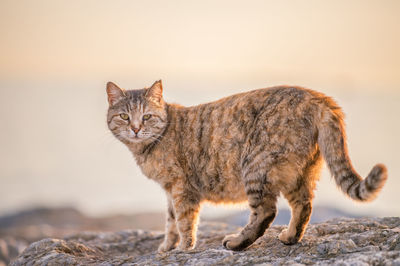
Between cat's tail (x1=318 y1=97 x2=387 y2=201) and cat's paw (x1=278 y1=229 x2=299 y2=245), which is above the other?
cat's tail (x1=318 y1=97 x2=387 y2=201)

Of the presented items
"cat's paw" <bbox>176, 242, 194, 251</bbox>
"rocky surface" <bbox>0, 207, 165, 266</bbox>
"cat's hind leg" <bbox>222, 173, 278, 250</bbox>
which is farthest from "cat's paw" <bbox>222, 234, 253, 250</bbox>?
"rocky surface" <bbox>0, 207, 165, 266</bbox>

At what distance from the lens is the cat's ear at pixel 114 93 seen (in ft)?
20.3

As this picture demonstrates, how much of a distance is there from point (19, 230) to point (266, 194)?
7.74 metres

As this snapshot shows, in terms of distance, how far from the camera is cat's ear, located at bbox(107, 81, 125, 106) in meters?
6.19

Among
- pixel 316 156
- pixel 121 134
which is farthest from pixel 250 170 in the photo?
pixel 121 134

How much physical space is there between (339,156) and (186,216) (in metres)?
2.00

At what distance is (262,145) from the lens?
4531 millimetres

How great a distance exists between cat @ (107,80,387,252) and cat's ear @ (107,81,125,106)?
13 mm

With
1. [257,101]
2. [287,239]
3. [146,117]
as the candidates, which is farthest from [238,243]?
[146,117]

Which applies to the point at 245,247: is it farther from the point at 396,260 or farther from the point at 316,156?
the point at 396,260

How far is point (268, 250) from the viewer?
176 inches

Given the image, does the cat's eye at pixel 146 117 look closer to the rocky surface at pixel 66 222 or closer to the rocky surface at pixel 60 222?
the rocky surface at pixel 66 222

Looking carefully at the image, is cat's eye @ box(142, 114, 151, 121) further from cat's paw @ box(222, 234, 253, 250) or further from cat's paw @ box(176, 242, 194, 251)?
cat's paw @ box(222, 234, 253, 250)

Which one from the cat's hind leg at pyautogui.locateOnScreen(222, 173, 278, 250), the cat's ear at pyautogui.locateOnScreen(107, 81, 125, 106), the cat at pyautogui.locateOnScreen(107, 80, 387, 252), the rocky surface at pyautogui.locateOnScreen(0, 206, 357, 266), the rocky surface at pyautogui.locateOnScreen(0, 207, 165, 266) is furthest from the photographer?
the rocky surface at pyautogui.locateOnScreen(0, 207, 165, 266)
